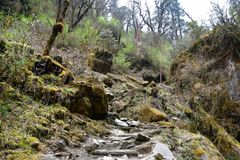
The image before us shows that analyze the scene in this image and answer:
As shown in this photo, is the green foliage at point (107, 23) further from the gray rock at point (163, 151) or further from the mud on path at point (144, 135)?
the gray rock at point (163, 151)

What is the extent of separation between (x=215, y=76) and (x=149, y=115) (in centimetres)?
342

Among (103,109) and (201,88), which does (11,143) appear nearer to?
(103,109)

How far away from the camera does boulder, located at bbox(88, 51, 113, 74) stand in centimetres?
1377

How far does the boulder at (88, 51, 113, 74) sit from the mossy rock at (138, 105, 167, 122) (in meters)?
6.08

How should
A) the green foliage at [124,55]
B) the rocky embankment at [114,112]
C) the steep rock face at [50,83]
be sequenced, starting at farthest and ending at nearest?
the green foliage at [124,55] < the steep rock face at [50,83] < the rocky embankment at [114,112]

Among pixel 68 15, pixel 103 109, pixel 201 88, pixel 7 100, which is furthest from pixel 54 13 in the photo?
pixel 7 100

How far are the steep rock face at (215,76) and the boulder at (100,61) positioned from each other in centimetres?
355

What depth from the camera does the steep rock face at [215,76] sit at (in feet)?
30.9

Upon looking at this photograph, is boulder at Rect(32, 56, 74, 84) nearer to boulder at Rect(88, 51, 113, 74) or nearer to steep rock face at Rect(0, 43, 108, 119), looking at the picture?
steep rock face at Rect(0, 43, 108, 119)

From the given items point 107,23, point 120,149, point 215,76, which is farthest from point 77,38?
point 120,149

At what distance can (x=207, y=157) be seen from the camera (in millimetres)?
5734

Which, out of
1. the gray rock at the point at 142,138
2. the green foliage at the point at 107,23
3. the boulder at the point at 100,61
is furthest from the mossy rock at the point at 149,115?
the green foliage at the point at 107,23

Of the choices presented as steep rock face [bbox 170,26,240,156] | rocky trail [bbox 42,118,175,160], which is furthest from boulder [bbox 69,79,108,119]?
steep rock face [bbox 170,26,240,156]

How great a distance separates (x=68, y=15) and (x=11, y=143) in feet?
51.9
